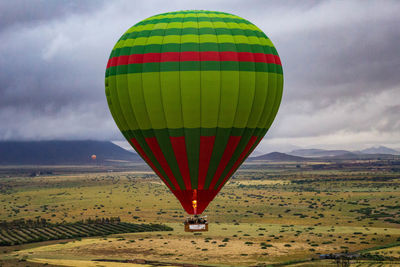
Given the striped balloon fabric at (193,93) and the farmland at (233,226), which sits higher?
the striped balloon fabric at (193,93)

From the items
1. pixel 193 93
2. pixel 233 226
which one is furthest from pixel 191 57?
pixel 233 226

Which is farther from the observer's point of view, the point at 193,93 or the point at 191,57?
the point at 191,57

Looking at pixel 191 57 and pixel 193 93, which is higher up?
pixel 191 57

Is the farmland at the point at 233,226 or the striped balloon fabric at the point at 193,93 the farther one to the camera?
the farmland at the point at 233,226

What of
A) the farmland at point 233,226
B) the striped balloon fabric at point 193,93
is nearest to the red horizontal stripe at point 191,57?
the striped balloon fabric at point 193,93

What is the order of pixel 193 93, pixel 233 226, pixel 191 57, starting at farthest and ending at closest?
pixel 233 226 → pixel 191 57 → pixel 193 93

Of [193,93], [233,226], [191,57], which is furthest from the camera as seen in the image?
[233,226]

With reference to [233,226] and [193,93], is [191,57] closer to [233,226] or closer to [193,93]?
[193,93]

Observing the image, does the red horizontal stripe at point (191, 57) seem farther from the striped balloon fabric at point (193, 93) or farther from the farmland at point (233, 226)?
the farmland at point (233, 226)

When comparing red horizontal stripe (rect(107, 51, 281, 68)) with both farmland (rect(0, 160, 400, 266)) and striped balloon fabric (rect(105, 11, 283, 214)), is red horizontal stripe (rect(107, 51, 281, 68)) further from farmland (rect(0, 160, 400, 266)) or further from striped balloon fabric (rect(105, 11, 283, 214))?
farmland (rect(0, 160, 400, 266))

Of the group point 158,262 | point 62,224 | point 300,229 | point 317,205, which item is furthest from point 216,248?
point 317,205
